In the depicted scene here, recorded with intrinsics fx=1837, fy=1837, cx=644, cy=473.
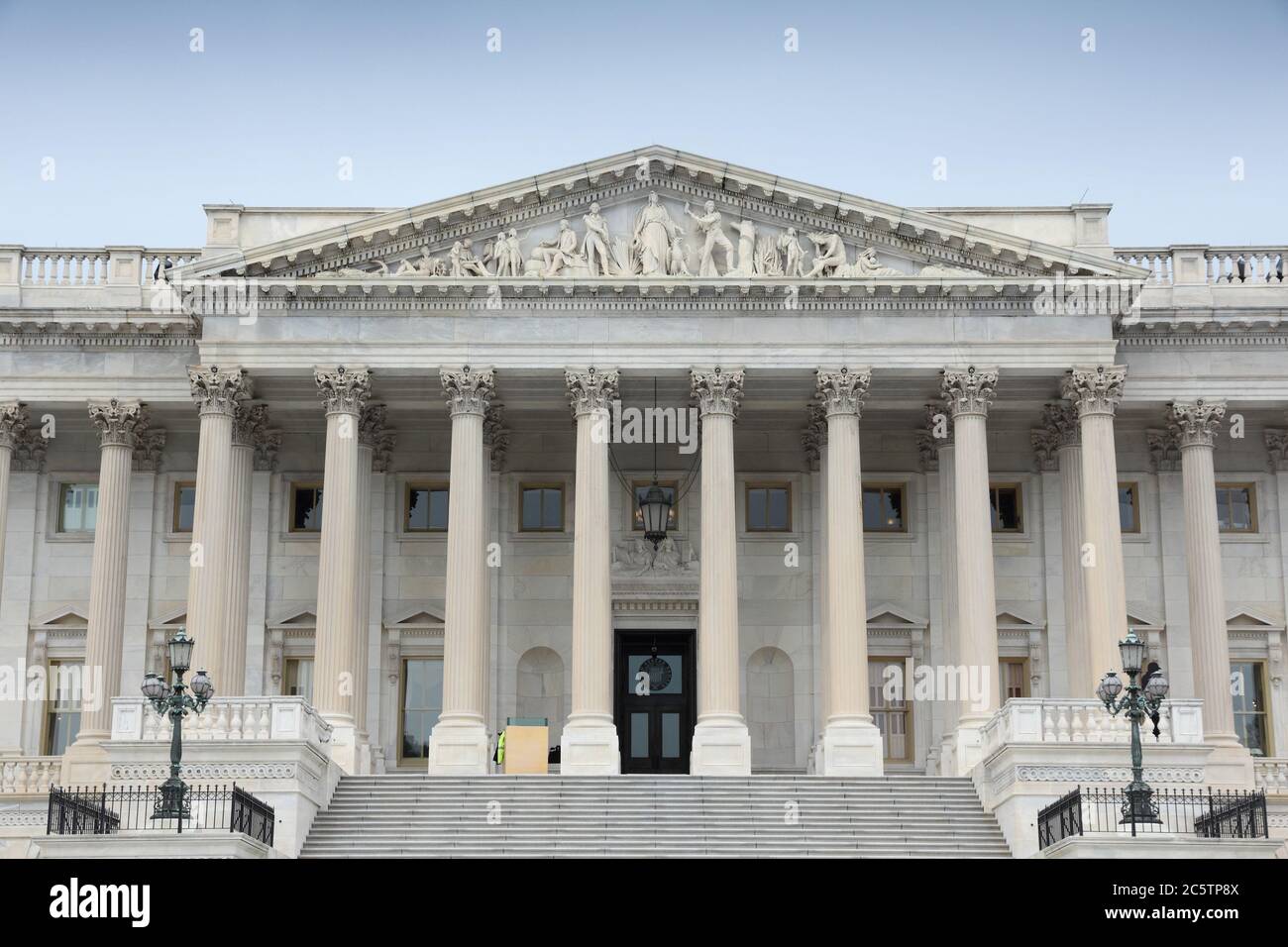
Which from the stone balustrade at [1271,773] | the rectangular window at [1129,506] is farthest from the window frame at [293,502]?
the stone balustrade at [1271,773]

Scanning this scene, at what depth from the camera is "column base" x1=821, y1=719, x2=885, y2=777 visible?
4297cm

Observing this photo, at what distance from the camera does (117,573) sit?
47406 millimetres

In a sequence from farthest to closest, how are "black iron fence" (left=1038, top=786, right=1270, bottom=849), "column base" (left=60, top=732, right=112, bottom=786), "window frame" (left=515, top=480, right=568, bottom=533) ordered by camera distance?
"window frame" (left=515, top=480, right=568, bottom=533) < "column base" (left=60, top=732, right=112, bottom=786) < "black iron fence" (left=1038, top=786, right=1270, bottom=849)

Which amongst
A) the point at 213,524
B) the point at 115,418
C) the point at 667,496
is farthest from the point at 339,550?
the point at 667,496

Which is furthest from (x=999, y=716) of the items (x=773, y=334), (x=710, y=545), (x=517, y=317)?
(x=517, y=317)

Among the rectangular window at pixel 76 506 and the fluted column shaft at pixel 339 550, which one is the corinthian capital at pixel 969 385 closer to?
the fluted column shaft at pixel 339 550

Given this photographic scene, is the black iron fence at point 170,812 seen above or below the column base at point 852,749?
below

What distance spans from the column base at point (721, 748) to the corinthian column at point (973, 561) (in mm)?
5092

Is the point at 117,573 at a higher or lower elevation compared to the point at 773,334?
lower

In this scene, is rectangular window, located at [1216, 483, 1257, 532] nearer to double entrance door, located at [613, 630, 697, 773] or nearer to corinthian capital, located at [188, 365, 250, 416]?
double entrance door, located at [613, 630, 697, 773]

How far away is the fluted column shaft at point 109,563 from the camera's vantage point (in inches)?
1837

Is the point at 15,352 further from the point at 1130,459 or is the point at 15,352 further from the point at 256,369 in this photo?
the point at 1130,459

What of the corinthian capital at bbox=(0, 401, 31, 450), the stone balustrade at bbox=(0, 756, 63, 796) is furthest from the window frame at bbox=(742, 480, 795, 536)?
the corinthian capital at bbox=(0, 401, 31, 450)
